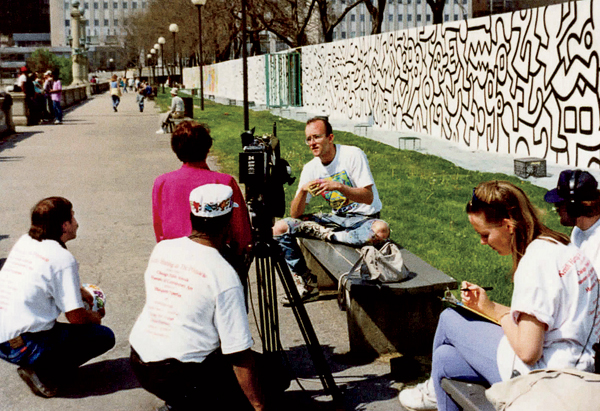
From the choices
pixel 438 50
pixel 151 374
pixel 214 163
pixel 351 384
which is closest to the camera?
pixel 151 374

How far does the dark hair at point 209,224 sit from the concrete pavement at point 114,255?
1.36 metres

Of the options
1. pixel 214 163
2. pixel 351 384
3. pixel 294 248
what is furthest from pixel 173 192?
pixel 214 163

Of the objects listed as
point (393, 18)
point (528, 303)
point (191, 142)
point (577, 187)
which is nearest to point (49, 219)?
point (191, 142)

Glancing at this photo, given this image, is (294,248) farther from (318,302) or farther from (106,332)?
(106,332)

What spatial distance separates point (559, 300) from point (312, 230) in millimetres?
3161

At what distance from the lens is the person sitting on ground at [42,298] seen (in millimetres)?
4223

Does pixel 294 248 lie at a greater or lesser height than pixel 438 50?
lesser

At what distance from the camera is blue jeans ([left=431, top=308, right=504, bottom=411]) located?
340 centimetres

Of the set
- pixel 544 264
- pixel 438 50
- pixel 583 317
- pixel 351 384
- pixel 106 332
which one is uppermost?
pixel 438 50

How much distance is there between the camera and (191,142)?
4.23 meters

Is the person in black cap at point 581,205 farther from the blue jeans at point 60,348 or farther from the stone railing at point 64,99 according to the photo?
the stone railing at point 64,99

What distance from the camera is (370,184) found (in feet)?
19.1

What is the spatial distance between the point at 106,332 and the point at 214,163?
34.3 ft

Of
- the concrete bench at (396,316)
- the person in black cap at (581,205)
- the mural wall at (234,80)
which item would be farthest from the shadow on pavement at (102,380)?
the mural wall at (234,80)
